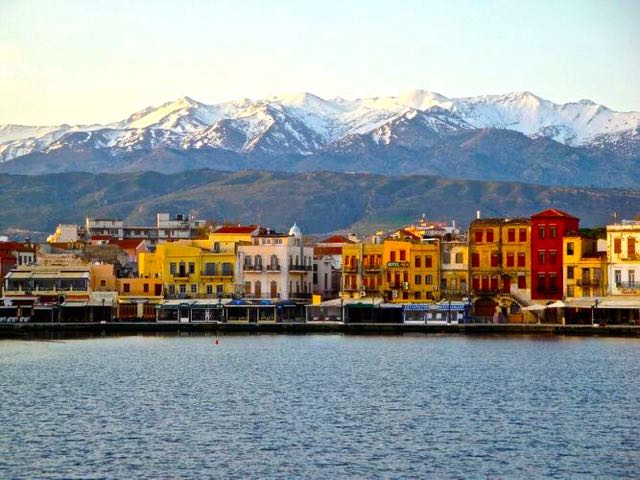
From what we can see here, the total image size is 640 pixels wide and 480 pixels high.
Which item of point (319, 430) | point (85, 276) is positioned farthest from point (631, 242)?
point (319, 430)

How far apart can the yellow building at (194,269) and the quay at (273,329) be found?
22.4ft

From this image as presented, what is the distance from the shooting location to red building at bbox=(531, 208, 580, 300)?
11894 centimetres

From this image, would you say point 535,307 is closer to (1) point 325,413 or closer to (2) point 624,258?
(2) point 624,258

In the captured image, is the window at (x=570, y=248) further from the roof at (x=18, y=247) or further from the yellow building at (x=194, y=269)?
the roof at (x=18, y=247)

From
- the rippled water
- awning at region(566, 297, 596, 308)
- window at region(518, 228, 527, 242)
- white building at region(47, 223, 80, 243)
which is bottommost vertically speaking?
the rippled water

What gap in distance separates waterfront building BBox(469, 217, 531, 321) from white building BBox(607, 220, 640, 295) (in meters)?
7.64

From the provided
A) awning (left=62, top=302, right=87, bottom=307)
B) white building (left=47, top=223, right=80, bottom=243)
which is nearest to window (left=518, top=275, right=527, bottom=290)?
awning (left=62, top=302, right=87, bottom=307)

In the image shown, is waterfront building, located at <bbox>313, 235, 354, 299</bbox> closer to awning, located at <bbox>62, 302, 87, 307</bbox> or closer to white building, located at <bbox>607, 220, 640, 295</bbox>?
awning, located at <bbox>62, 302, 87, 307</bbox>

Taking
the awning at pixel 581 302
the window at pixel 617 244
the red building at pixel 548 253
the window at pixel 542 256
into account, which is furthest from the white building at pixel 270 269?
the window at pixel 617 244

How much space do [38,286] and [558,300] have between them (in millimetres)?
45298

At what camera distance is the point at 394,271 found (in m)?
127

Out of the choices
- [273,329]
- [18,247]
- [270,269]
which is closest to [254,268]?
[270,269]

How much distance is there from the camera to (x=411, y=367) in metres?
85.2

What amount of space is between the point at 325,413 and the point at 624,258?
56605mm
